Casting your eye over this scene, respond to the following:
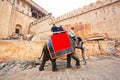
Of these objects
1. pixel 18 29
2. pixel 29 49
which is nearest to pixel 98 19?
pixel 29 49

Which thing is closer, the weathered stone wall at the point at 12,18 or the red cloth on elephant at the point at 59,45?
the red cloth on elephant at the point at 59,45

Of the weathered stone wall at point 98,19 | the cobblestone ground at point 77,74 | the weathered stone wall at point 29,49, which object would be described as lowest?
the cobblestone ground at point 77,74

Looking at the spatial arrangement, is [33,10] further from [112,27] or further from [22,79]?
[22,79]

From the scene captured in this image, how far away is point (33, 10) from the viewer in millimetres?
23312

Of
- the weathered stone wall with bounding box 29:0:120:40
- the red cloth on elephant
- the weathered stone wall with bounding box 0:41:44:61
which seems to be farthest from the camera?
the weathered stone wall with bounding box 29:0:120:40

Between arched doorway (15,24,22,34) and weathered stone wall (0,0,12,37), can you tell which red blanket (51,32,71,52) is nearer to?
weathered stone wall (0,0,12,37)

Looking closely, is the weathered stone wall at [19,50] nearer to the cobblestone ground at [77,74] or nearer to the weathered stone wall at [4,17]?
the cobblestone ground at [77,74]

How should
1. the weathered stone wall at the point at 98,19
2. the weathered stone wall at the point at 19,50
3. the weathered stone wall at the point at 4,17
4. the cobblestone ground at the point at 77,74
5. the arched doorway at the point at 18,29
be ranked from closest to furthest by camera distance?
the cobblestone ground at the point at 77,74 < the weathered stone wall at the point at 19,50 < the weathered stone wall at the point at 98,19 < the weathered stone wall at the point at 4,17 < the arched doorway at the point at 18,29

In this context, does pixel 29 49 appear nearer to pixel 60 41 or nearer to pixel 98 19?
pixel 60 41

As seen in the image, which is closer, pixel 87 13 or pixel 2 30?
pixel 87 13

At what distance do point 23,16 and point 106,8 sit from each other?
15.0m

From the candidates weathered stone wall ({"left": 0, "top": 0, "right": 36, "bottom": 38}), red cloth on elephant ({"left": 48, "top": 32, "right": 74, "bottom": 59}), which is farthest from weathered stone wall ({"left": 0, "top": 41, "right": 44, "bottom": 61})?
weathered stone wall ({"left": 0, "top": 0, "right": 36, "bottom": 38})

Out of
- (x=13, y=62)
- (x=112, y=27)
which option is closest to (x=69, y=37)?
(x=13, y=62)

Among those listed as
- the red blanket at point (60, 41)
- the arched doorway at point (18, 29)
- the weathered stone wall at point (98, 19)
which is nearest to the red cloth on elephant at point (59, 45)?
the red blanket at point (60, 41)
